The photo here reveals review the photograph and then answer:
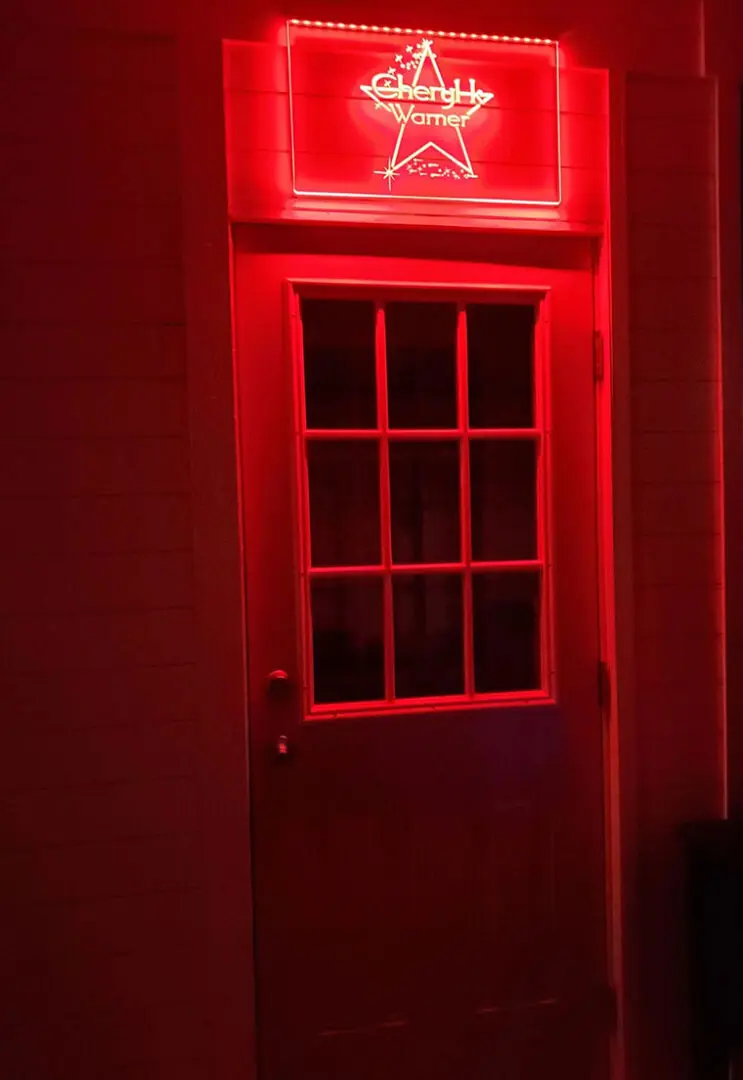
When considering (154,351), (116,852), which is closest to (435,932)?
(116,852)

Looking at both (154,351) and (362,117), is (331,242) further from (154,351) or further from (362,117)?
(154,351)

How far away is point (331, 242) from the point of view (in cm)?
215

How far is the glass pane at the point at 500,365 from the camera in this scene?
2266 millimetres

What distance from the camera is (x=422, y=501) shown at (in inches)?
88.4

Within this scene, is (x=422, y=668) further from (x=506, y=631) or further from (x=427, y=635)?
(x=506, y=631)

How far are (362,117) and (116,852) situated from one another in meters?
2.17

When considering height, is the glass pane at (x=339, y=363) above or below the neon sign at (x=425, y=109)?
below

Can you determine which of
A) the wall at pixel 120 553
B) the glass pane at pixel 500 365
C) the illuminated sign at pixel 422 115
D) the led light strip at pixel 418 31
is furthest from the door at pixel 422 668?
the led light strip at pixel 418 31

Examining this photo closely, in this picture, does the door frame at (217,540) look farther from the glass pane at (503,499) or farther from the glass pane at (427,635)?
the glass pane at (503,499)

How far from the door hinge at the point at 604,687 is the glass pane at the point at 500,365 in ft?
2.57

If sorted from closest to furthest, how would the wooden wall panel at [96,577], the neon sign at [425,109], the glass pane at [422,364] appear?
the wooden wall panel at [96,577] → the neon sign at [425,109] → the glass pane at [422,364]

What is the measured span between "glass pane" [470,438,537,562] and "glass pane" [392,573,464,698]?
0.16 m

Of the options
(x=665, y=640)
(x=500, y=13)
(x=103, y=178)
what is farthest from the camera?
(x=665, y=640)

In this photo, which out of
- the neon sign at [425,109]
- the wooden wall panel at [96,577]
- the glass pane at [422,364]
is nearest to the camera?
the wooden wall panel at [96,577]
